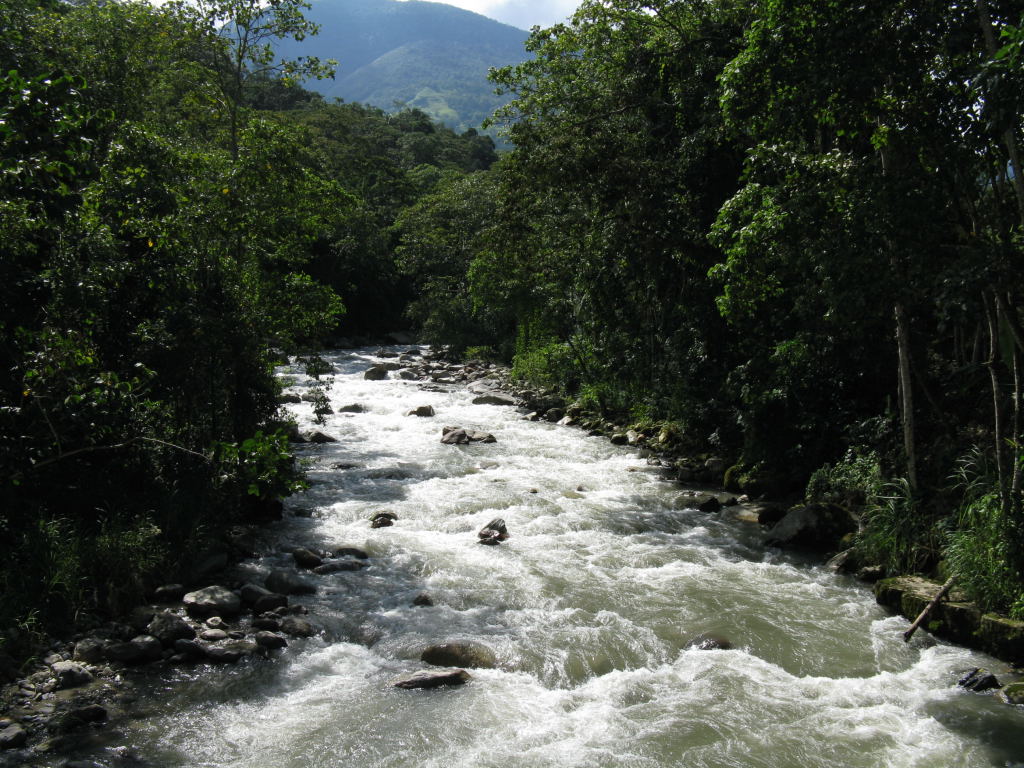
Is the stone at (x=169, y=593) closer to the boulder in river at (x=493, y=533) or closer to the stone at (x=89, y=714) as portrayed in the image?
the stone at (x=89, y=714)

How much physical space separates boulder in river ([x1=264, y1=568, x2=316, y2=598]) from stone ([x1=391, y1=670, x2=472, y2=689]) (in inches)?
93.1

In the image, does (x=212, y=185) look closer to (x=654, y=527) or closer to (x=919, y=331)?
(x=654, y=527)

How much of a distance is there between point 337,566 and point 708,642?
4.62 meters

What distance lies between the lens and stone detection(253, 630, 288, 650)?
7.22m

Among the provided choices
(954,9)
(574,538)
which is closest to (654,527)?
(574,538)

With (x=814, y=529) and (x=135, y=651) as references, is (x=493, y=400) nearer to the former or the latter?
(x=814, y=529)

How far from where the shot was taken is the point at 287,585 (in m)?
8.61

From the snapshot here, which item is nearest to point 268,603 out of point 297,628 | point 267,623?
point 267,623

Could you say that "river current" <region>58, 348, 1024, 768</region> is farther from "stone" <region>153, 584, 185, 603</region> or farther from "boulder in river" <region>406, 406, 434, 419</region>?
"boulder in river" <region>406, 406, 434, 419</region>

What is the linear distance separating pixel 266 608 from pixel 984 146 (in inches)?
332

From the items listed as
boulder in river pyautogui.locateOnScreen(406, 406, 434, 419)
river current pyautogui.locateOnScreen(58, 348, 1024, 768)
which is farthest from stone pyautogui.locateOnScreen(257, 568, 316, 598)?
boulder in river pyautogui.locateOnScreen(406, 406, 434, 419)

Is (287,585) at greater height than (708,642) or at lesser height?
lesser

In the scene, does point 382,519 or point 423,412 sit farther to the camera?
point 423,412

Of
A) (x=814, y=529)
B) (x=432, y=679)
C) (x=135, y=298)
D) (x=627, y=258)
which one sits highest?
(x=627, y=258)
